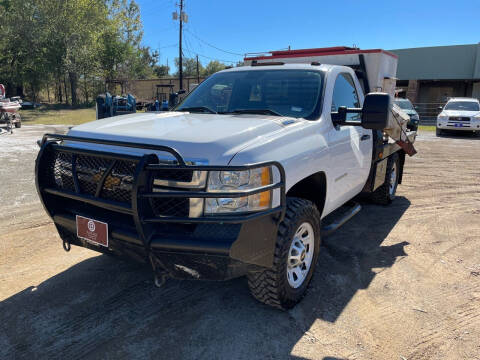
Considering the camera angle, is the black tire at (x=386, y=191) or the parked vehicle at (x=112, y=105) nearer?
the black tire at (x=386, y=191)

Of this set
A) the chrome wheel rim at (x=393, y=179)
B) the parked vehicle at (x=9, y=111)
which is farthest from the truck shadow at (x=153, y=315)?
the parked vehicle at (x=9, y=111)

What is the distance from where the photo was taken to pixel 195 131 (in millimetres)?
2852

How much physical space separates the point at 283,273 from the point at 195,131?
1.23 m

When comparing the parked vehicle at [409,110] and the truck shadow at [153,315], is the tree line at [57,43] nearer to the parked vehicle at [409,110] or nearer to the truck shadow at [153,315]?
the parked vehicle at [409,110]

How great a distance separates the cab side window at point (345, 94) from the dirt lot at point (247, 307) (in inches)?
62.3

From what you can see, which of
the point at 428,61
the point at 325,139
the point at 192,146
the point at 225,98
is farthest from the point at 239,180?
the point at 428,61

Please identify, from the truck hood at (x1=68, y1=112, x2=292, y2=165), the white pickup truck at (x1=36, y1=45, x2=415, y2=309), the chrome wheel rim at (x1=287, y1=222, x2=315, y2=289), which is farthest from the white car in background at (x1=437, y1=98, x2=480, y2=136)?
the chrome wheel rim at (x1=287, y1=222, x2=315, y2=289)

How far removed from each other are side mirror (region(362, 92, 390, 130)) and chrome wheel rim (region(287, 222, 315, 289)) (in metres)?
1.01

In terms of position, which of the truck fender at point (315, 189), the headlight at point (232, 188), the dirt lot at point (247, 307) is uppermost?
the headlight at point (232, 188)

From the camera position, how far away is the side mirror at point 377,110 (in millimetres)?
3205

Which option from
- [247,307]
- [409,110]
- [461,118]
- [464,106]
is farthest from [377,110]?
[464,106]

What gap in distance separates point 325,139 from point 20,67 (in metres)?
34.1

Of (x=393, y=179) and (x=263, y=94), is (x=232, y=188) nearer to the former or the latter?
(x=263, y=94)

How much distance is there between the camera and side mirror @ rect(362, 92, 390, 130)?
10.5ft
